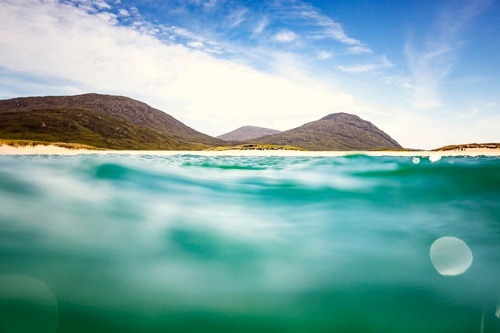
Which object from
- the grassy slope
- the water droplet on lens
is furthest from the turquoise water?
the grassy slope

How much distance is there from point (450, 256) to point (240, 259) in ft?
19.4

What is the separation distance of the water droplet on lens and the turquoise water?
13 centimetres

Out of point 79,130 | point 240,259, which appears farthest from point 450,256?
point 79,130

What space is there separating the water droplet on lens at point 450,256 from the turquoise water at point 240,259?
0.42 feet

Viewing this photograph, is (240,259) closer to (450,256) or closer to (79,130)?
(450,256)

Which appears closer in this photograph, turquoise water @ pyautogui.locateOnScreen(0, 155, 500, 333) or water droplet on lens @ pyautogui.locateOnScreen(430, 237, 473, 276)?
turquoise water @ pyautogui.locateOnScreen(0, 155, 500, 333)

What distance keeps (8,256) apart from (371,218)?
1079 cm

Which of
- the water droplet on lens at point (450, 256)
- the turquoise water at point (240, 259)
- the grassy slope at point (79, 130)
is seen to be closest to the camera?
the turquoise water at point (240, 259)

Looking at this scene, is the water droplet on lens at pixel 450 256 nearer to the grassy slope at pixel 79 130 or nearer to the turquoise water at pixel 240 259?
the turquoise water at pixel 240 259

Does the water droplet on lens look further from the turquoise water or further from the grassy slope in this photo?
the grassy slope

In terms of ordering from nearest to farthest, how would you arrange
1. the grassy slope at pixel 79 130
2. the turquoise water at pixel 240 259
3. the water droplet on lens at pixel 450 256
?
the turquoise water at pixel 240 259 < the water droplet on lens at pixel 450 256 < the grassy slope at pixel 79 130

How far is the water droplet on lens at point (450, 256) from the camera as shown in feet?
25.0

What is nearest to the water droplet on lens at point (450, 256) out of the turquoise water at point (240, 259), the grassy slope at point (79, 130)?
the turquoise water at point (240, 259)

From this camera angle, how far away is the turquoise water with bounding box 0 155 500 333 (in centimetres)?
584
